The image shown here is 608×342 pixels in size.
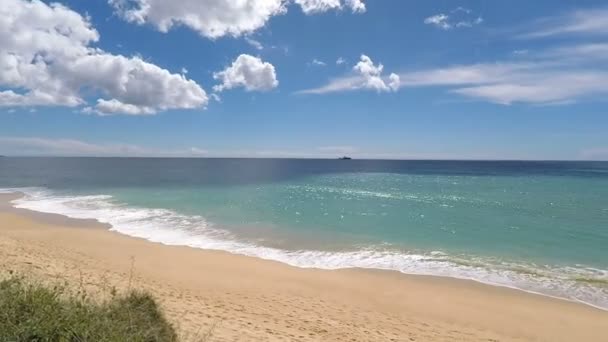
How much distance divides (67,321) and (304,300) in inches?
279

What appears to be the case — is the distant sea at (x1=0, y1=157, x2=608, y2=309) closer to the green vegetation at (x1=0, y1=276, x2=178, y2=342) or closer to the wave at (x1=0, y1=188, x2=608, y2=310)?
the wave at (x1=0, y1=188, x2=608, y2=310)

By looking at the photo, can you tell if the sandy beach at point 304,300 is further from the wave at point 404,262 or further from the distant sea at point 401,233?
the distant sea at point 401,233

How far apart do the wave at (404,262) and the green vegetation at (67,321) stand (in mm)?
8997

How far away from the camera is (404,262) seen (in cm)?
1490

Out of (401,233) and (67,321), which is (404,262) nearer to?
(401,233)

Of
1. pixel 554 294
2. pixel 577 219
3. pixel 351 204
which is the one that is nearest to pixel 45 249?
pixel 554 294

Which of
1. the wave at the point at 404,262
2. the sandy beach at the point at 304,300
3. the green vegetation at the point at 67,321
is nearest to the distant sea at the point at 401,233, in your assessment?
the wave at the point at 404,262

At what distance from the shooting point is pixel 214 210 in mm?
27859

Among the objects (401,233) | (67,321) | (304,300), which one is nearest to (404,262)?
(401,233)

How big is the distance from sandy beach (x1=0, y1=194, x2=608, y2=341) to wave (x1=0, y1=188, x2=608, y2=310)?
0.87 meters

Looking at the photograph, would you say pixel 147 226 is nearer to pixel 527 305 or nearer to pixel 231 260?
pixel 231 260

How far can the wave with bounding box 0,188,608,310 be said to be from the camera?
12.3 m

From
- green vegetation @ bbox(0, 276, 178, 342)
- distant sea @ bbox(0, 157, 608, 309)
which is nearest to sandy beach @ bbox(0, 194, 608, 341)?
green vegetation @ bbox(0, 276, 178, 342)

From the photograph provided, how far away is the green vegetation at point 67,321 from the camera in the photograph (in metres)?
4.39
